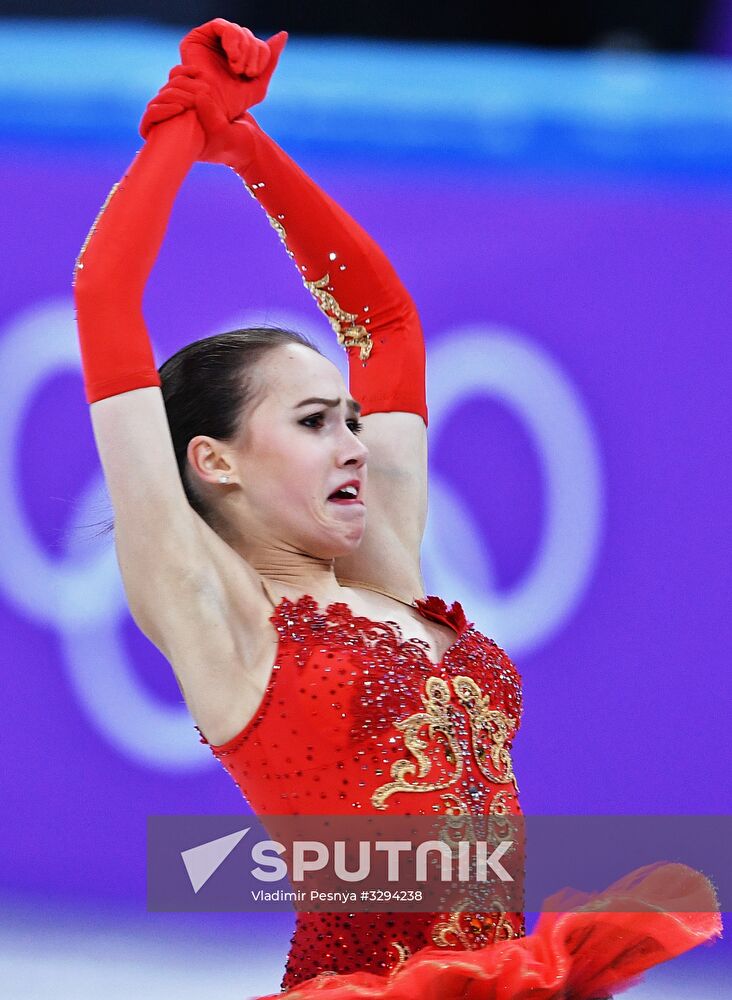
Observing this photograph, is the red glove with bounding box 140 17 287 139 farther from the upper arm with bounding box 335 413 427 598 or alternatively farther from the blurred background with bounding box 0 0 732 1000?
the blurred background with bounding box 0 0 732 1000

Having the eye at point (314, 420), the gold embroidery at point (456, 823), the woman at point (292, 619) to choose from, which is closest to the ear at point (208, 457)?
the woman at point (292, 619)

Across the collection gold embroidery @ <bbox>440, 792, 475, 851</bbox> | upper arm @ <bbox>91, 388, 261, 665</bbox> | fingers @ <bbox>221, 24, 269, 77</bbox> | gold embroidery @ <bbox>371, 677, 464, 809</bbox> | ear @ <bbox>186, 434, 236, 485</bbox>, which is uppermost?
fingers @ <bbox>221, 24, 269, 77</bbox>

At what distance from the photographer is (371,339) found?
2.50 m

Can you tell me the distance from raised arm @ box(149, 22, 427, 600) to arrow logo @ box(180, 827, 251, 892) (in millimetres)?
488

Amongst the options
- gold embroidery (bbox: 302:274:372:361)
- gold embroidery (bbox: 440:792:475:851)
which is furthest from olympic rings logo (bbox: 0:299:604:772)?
gold embroidery (bbox: 440:792:475:851)

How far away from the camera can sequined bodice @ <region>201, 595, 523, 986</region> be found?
76.7 inches

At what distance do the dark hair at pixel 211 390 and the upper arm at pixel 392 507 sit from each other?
0.30 metres

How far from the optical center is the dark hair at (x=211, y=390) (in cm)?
213

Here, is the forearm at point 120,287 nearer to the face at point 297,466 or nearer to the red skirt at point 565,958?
the face at point 297,466

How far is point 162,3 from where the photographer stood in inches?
194

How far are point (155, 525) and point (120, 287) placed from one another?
336 millimetres

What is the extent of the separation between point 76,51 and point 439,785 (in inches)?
114

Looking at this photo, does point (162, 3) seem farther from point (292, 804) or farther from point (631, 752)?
point (292, 804)

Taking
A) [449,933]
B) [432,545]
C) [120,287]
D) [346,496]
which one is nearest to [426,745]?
[449,933]
